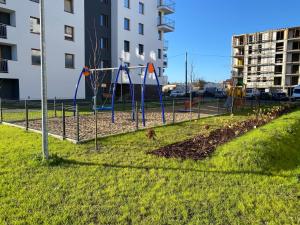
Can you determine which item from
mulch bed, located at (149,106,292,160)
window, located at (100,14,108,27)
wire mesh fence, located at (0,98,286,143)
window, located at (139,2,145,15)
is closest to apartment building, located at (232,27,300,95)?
window, located at (139,2,145,15)

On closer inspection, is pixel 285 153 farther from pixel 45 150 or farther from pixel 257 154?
pixel 45 150

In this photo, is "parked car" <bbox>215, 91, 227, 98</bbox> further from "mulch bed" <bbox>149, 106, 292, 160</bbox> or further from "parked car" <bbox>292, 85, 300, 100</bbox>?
"mulch bed" <bbox>149, 106, 292, 160</bbox>

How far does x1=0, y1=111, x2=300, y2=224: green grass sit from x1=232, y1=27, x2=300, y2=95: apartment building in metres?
68.3

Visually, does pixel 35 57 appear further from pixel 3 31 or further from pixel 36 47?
pixel 3 31

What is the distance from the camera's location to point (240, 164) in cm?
589

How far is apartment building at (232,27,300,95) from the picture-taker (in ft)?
242

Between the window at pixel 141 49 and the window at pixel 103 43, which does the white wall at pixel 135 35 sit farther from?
the window at pixel 103 43

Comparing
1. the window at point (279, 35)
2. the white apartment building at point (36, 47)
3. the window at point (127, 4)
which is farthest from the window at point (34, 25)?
the window at point (279, 35)

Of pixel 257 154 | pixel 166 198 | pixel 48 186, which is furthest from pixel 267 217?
pixel 48 186

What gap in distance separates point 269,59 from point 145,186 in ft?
272

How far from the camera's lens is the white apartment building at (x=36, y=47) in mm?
23781

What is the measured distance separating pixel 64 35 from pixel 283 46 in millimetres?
66349

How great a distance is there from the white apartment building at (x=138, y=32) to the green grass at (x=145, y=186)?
27641 millimetres

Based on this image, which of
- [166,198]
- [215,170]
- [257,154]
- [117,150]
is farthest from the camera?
[117,150]
